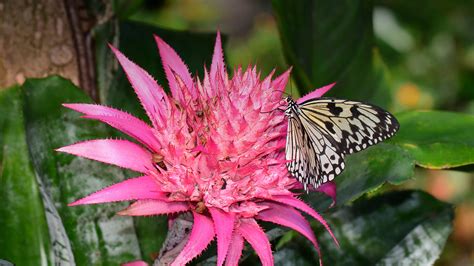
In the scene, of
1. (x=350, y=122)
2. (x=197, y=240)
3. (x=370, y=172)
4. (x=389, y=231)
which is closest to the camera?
(x=197, y=240)

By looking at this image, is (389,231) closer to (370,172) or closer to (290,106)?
(370,172)

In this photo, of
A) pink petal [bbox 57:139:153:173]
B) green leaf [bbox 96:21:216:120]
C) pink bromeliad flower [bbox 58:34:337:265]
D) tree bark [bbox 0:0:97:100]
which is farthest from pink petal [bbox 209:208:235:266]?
tree bark [bbox 0:0:97:100]

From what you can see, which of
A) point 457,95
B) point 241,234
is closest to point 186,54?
point 241,234

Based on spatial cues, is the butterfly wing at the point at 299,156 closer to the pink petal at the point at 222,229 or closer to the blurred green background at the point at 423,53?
the pink petal at the point at 222,229

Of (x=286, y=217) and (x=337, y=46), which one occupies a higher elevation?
(x=337, y=46)

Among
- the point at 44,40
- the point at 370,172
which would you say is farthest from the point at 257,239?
the point at 44,40

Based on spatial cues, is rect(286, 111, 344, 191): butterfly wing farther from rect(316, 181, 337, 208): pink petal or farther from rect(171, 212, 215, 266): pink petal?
rect(171, 212, 215, 266): pink petal

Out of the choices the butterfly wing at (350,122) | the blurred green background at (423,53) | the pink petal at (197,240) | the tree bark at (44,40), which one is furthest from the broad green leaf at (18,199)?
the blurred green background at (423,53)
